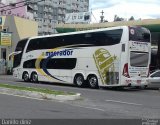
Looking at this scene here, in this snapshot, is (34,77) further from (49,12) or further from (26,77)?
(49,12)

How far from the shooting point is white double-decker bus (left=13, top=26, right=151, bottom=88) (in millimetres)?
26344

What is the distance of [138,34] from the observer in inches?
1055

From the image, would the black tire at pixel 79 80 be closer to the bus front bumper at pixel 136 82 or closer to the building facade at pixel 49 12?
the bus front bumper at pixel 136 82

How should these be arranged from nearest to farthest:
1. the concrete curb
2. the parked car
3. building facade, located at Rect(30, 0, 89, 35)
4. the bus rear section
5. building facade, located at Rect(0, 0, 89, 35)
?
the concrete curb → the bus rear section → the parked car → building facade, located at Rect(0, 0, 89, 35) → building facade, located at Rect(30, 0, 89, 35)

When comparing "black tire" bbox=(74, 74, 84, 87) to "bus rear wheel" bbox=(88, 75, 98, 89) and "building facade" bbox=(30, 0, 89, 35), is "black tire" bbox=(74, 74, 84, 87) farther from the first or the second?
"building facade" bbox=(30, 0, 89, 35)

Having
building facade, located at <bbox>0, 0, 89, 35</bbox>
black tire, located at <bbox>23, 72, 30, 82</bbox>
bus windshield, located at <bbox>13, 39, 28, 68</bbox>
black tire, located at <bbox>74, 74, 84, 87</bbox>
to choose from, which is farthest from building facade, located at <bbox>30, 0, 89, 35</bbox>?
black tire, located at <bbox>74, 74, 84, 87</bbox>

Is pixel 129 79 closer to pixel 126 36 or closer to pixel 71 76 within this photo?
pixel 126 36

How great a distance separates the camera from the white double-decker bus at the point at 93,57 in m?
26.3

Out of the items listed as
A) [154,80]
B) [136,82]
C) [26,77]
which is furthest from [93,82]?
[26,77]

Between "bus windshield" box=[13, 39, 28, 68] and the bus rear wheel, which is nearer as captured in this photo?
the bus rear wheel

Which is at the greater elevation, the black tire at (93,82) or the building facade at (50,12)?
the building facade at (50,12)

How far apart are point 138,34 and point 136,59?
1576 mm

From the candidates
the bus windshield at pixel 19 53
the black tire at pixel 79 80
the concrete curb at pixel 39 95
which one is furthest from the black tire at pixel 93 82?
the bus windshield at pixel 19 53

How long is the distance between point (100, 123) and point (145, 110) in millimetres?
4327
